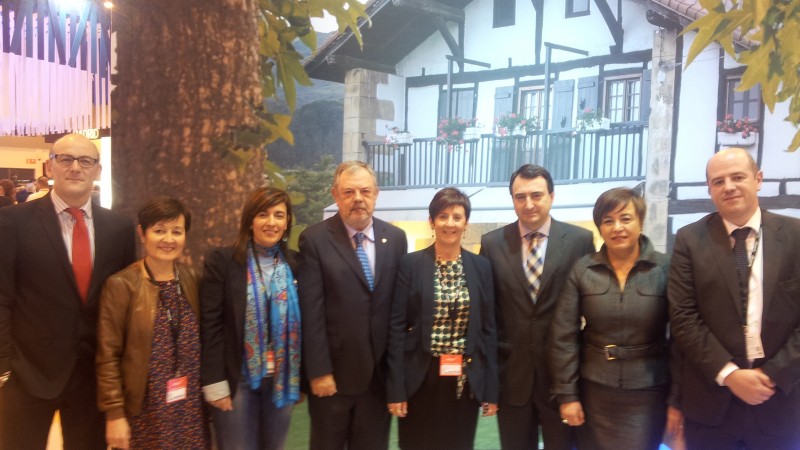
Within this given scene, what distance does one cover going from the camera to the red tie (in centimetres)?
218

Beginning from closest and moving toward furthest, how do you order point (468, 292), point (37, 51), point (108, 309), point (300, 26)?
point (108, 309) < point (468, 292) < point (300, 26) < point (37, 51)

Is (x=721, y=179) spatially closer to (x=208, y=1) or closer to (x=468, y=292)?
(x=468, y=292)

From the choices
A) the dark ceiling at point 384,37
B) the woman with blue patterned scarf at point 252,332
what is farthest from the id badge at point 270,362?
the dark ceiling at point 384,37

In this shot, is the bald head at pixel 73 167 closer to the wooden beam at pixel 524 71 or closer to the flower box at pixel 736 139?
the wooden beam at pixel 524 71

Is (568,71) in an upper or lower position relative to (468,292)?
upper

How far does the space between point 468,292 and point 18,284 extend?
1547mm

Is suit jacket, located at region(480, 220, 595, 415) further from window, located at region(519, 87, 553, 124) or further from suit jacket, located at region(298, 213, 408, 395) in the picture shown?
window, located at region(519, 87, 553, 124)

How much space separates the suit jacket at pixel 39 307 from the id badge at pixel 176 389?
327 millimetres

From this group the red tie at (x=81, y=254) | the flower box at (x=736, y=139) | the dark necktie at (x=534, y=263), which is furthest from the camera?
the flower box at (x=736, y=139)

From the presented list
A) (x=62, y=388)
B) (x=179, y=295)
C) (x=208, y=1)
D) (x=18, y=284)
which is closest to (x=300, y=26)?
(x=208, y=1)

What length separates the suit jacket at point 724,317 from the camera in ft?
6.74

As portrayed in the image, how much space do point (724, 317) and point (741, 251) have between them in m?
0.23

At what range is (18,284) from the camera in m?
2.12

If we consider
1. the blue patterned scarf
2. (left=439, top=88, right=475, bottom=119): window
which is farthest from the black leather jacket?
(left=439, top=88, right=475, bottom=119): window
